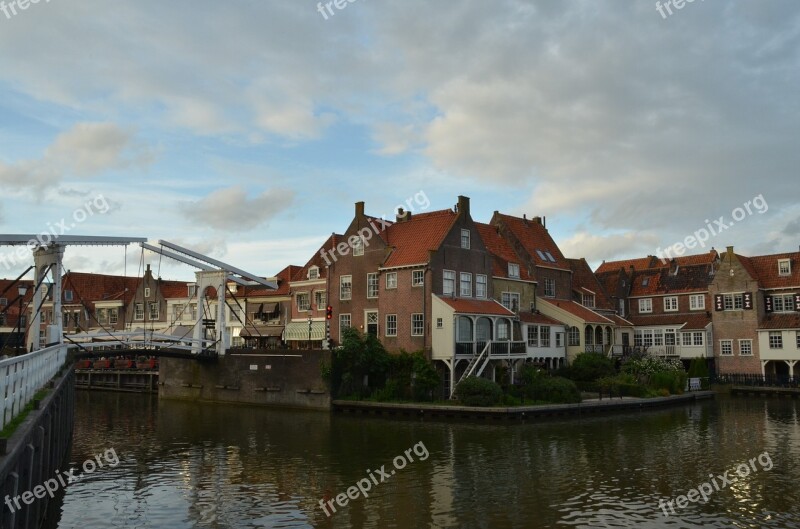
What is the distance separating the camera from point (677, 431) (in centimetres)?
3734

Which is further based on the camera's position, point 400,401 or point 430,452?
point 400,401

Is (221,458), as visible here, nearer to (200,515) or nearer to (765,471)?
(200,515)

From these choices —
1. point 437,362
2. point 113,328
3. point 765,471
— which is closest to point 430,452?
point 765,471

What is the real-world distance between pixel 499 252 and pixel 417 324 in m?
12.4

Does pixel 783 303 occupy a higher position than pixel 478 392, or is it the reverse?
pixel 783 303

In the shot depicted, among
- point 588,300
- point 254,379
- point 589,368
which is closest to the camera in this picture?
point 254,379

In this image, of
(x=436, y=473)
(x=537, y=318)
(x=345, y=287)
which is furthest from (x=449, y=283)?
(x=436, y=473)

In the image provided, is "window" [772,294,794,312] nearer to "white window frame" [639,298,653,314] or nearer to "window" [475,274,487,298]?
"white window frame" [639,298,653,314]

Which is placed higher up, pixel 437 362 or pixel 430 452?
pixel 437 362

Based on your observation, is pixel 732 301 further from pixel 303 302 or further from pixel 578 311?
pixel 303 302

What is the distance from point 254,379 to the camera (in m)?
51.0

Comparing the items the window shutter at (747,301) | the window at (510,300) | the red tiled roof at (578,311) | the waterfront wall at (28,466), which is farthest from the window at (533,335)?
the waterfront wall at (28,466)

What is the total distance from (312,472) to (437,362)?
69.3 ft

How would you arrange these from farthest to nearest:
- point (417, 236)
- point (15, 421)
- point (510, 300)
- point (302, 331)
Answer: point (302, 331) < point (510, 300) < point (417, 236) < point (15, 421)
